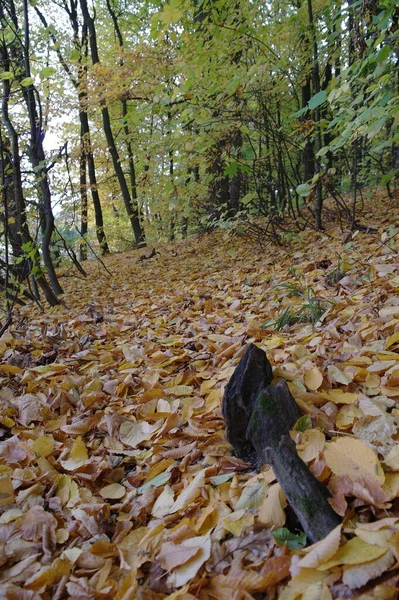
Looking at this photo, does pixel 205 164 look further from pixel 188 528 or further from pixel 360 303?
pixel 188 528

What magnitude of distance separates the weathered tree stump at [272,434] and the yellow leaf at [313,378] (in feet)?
0.55

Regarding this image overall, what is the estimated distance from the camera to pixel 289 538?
982 millimetres

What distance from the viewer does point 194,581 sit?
96 centimetres

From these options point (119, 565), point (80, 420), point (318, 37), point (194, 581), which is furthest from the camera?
point (318, 37)

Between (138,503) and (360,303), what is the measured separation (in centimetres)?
172

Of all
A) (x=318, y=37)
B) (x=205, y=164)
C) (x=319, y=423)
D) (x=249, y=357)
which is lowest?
(x=319, y=423)

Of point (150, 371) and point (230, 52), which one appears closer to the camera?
point (150, 371)

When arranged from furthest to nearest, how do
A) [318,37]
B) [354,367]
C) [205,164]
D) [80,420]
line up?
[205,164]
[318,37]
[80,420]
[354,367]

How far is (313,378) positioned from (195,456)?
553 millimetres

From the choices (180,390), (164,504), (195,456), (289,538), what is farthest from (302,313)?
(289,538)

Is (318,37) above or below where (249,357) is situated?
above

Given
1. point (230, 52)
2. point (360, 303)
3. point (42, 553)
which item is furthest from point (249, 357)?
point (230, 52)

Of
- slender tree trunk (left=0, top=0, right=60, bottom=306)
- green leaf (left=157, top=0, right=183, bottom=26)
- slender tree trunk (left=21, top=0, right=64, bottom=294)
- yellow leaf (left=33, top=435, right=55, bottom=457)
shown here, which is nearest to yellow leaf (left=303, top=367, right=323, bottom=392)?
yellow leaf (left=33, top=435, right=55, bottom=457)

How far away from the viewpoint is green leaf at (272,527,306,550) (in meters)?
0.96
